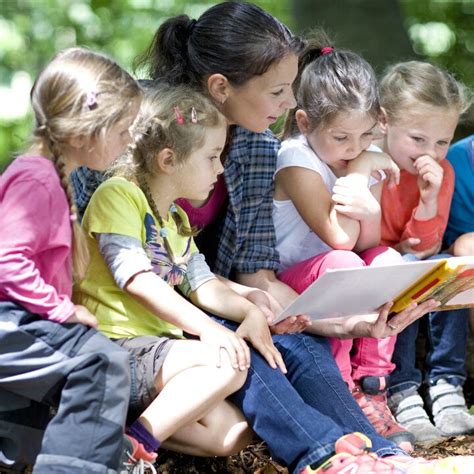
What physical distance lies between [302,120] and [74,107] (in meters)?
1.13

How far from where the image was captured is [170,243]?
2.88 meters

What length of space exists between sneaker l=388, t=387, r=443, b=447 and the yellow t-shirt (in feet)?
3.46

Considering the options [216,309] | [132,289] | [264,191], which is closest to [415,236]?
[264,191]

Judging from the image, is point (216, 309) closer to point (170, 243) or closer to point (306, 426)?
point (170, 243)

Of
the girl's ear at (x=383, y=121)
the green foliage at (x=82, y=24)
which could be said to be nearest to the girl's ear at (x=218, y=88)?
the girl's ear at (x=383, y=121)

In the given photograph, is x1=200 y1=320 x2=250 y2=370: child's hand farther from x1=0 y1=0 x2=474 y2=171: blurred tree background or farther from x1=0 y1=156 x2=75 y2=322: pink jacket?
x1=0 y1=0 x2=474 y2=171: blurred tree background

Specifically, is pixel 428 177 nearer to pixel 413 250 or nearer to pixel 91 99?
pixel 413 250

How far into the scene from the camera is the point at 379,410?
3340 mm

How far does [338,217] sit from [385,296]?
37 centimetres

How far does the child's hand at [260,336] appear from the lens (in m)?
2.83

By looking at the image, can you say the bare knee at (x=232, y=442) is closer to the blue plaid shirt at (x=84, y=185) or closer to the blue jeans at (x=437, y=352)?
the blue plaid shirt at (x=84, y=185)

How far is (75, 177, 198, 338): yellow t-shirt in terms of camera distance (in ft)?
8.84

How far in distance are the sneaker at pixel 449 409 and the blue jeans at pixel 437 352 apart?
0.03m

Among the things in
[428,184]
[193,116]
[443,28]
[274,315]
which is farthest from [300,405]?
[443,28]
